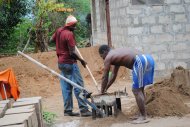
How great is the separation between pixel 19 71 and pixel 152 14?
195 inches

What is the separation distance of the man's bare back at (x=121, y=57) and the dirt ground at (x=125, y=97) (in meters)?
1.06

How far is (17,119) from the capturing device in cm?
509

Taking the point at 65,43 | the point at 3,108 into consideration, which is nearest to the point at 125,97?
the point at 65,43

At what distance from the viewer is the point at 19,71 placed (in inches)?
516

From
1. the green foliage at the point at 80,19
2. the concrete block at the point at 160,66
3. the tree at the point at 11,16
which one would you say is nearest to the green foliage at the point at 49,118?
the concrete block at the point at 160,66

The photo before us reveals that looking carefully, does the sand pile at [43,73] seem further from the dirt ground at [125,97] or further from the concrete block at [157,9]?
the concrete block at [157,9]

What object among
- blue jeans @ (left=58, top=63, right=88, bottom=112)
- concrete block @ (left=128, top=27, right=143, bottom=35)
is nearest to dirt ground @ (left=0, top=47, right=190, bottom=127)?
blue jeans @ (left=58, top=63, right=88, bottom=112)

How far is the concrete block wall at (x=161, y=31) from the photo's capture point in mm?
11312

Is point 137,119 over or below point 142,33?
below

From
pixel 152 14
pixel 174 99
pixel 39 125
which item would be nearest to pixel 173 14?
pixel 152 14

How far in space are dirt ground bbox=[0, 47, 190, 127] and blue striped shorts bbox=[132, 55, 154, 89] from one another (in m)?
0.70

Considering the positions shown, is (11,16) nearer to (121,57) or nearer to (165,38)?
(165,38)

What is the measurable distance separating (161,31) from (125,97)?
10.00 feet

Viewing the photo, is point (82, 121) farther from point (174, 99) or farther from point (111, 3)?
point (111, 3)
